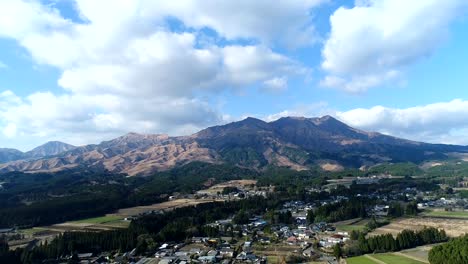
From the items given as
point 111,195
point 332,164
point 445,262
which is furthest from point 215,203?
point 332,164

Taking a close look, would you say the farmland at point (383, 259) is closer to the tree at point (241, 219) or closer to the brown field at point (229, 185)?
the tree at point (241, 219)

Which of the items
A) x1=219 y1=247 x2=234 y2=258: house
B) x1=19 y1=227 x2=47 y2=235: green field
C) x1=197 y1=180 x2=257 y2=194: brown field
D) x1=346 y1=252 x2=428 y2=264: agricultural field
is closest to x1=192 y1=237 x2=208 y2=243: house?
x1=219 y1=247 x2=234 y2=258: house

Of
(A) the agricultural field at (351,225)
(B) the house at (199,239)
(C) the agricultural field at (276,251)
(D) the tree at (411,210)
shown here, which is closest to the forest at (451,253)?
(C) the agricultural field at (276,251)

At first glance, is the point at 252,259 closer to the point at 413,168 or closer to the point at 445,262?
the point at 445,262

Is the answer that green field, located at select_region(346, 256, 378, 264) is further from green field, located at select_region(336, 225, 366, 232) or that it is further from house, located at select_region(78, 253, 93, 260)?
house, located at select_region(78, 253, 93, 260)

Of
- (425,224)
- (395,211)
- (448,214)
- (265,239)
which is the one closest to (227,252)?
(265,239)

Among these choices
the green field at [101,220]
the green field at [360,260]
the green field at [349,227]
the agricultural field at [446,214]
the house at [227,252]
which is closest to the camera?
the green field at [360,260]

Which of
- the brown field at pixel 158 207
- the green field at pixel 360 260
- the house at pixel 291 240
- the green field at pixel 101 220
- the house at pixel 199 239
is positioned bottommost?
the green field at pixel 360 260

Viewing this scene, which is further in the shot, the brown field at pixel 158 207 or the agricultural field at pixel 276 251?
the brown field at pixel 158 207

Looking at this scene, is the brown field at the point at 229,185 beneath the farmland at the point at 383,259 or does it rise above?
above

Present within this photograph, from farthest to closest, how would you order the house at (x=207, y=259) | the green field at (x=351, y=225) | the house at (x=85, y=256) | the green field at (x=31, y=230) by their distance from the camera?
the green field at (x=31, y=230) < the green field at (x=351, y=225) < the house at (x=85, y=256) < the house at (x=207, y=259)
